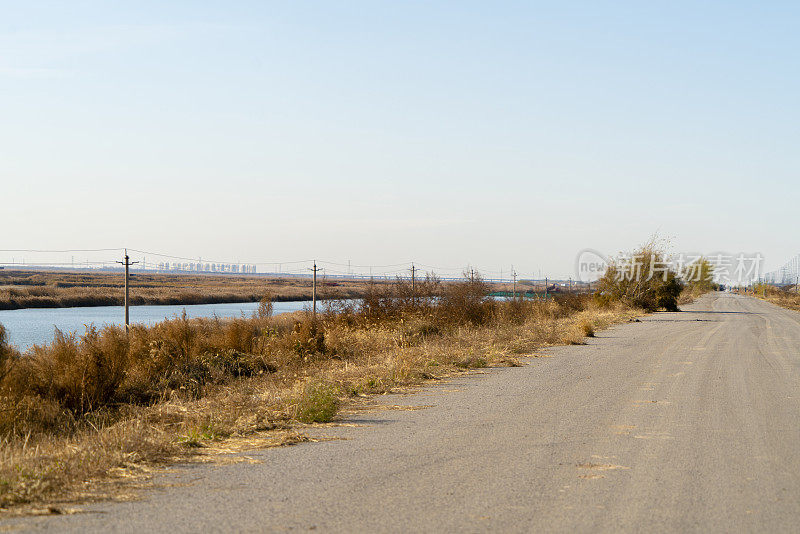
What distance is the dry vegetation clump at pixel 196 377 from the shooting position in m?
7.94

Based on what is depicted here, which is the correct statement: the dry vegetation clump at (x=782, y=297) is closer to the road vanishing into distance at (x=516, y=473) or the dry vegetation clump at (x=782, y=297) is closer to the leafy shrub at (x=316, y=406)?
the road vanishing into distance at (x=516, y=473)

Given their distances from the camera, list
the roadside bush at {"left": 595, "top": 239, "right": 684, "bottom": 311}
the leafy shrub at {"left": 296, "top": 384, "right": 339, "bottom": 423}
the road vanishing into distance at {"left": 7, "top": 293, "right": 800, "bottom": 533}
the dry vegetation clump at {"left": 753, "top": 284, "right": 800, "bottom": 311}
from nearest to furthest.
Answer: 1. the road vanishing into distance at {"left": 7, "top": 293, "right": 800, "bottom": 533}
2. the leafy shrub at {"left": 296, "top": 384, "right": 339, "bottom": 423}
3. the roadside bush at {"left": 595, "top": 239, "right": 684, "bottom": 311}
4. the dry vegetation clump at {"left": 753, "top": 284, "right": 800, "bottom": 311}

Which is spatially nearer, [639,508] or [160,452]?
[639,508]

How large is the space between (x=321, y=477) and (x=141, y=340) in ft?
37.0

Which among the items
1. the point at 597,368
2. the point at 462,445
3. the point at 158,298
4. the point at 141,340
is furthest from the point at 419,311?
the point at 158,298

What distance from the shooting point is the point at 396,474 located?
7469 millimetres

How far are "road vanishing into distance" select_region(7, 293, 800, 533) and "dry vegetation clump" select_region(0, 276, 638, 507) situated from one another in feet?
3.00

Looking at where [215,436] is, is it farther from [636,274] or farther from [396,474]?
[636,274]

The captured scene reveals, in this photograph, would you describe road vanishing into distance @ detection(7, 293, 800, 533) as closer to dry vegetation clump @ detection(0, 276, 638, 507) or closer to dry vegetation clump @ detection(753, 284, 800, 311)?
dry vegetation clump @ detection(0, 276, 638, 507)

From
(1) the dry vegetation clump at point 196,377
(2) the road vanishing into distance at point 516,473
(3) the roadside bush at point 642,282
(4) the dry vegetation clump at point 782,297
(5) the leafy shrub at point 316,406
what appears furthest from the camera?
(4) the dry vegetation clump at point 782,297

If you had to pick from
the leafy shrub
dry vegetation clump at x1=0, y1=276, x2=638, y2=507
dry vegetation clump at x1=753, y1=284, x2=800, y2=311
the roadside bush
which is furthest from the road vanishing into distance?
dry vegetation clump at x1=753, y1=284, x2=800, y2=311

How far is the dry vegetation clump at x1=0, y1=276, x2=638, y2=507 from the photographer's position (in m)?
7.94

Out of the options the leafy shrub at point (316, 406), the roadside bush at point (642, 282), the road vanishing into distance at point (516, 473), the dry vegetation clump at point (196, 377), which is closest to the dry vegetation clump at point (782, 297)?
the roadside bush at point (642, 282)

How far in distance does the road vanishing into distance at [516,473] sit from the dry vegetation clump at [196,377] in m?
0.92
